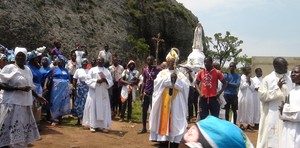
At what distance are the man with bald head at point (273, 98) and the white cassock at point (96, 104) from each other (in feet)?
14.6

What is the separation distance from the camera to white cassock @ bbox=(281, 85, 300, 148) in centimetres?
520

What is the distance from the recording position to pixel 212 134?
5.99 feet

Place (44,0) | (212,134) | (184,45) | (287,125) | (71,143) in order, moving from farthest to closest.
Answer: (184,45), (44,0), (71,143), (287,125), (212,134)

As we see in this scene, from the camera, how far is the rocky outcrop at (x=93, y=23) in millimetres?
16750

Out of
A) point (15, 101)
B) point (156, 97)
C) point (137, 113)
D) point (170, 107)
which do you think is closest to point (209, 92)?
point (170, 107)

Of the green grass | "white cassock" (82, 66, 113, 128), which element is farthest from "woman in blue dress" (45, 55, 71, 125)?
the green grass

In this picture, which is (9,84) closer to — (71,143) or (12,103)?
(12,103)

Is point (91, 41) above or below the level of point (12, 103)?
above

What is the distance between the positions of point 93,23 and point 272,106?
632 inches

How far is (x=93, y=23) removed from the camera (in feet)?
69.6

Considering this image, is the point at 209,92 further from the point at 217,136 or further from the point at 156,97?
the point at 217,136

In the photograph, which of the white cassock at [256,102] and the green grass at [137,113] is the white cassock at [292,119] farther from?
the green grass at [137,113]

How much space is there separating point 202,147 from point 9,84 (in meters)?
5.09

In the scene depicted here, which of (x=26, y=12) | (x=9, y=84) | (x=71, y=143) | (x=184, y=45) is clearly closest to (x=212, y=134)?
(x=9, y=84)
